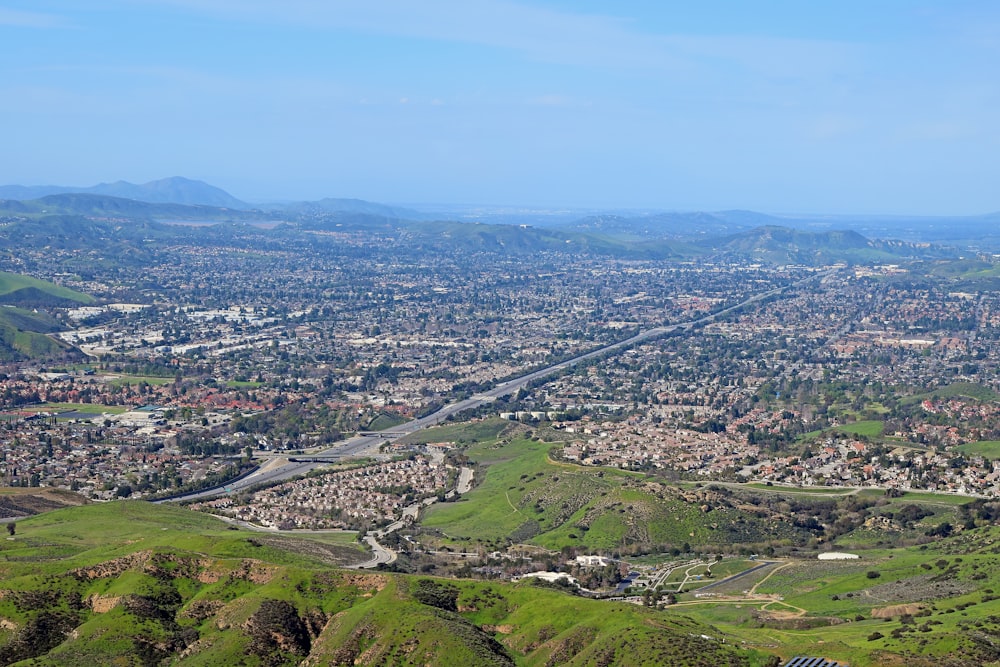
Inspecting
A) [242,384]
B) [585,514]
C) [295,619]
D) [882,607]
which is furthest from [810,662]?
[242,384]

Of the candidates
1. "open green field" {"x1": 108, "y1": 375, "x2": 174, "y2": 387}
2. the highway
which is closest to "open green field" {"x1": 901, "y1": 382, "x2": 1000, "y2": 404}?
the highway

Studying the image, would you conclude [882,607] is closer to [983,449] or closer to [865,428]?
[983,449]

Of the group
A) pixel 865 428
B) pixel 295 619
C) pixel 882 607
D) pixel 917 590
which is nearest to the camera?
pixel 295 619

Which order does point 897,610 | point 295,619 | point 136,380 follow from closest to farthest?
point 295,619 → point 897,610 → point 136,380

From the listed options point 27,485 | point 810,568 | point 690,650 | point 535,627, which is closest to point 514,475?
point 810,568

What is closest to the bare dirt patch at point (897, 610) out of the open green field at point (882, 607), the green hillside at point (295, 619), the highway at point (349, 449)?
the open green field at point (882, 607)

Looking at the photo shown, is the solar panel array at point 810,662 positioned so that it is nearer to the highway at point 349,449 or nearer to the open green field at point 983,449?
the open green field at point 983,449

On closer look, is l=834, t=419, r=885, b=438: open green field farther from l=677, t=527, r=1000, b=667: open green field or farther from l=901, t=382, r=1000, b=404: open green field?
l=677, t=527, r=1000, b=667: open green field
